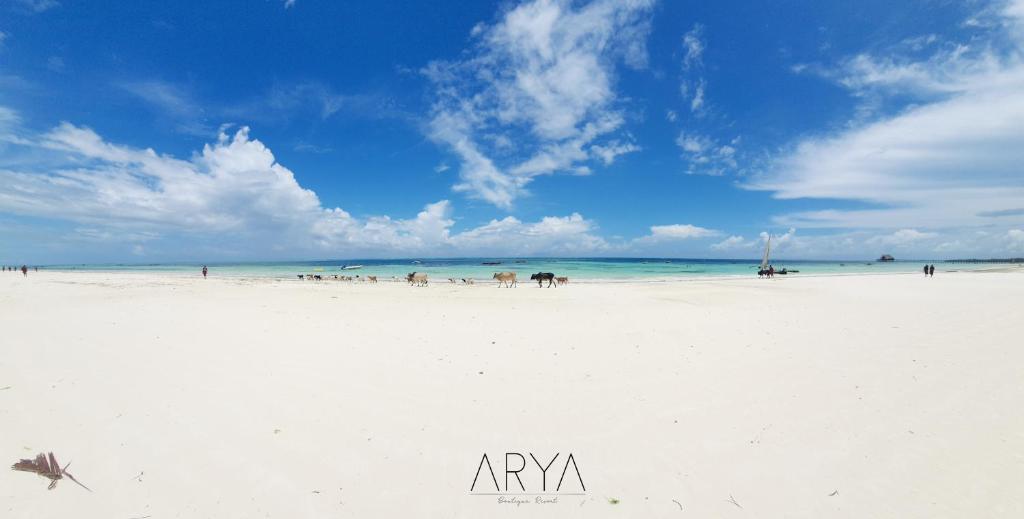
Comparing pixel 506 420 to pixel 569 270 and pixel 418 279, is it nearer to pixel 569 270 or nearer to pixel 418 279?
pixel 418 279

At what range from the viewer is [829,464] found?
4230 mm

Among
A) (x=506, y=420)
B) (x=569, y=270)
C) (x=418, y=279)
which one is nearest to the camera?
(x=506, y=420)

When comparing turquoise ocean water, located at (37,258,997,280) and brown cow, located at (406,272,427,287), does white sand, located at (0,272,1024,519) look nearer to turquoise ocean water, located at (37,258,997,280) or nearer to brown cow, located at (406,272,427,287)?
brown cow, located at (406,272,427,287)

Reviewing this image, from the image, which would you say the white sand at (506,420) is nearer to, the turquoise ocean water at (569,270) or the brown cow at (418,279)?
the brown cow at (418,279)

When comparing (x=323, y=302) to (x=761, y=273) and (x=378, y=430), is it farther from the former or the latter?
(x=761, y=273)

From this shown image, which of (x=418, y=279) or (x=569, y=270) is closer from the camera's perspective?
(x=418, y=279)

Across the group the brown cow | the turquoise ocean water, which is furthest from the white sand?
the turquoise ocean water

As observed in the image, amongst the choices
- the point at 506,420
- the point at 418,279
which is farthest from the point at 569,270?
the point at 506,420

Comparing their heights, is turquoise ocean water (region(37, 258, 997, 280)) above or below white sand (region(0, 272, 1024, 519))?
above

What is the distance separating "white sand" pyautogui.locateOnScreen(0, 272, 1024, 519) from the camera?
372 centimetres

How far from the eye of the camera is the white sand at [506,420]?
3.72 metres

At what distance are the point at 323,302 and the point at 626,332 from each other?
13568 mm

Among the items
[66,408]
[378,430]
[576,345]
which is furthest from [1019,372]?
[66,408]

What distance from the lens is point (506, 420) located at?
17.4 feet
